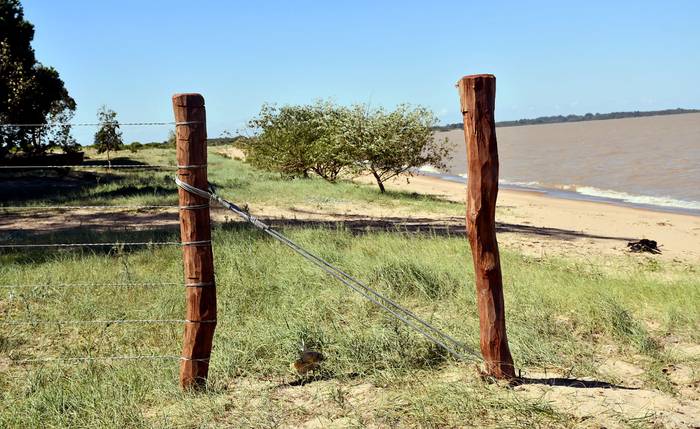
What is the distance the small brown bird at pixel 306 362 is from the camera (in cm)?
449

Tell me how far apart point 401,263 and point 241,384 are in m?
3.08

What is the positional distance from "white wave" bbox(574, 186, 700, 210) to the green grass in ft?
47.5

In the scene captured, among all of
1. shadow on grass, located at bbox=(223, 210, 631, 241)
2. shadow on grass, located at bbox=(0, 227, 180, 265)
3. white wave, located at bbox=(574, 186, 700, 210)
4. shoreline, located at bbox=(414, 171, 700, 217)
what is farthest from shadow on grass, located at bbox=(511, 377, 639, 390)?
white wave, located at bbox=(574, 186, 700, 210)

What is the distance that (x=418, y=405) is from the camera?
379 cm

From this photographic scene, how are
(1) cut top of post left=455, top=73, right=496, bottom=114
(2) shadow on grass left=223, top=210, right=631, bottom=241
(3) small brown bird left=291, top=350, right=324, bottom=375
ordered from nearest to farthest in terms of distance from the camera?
1. (1) cut top of post left=455, top=73, right=496, bottom=114
2. (3) small brown bird left=291, top=350, right=324, bottom=375
3. (2) shadow on grass left=223, top=210, right=631, bottom=241

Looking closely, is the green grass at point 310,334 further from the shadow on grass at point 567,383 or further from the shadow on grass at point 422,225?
the shadow on grass at point 422,225

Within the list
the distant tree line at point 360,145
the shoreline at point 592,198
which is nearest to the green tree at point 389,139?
the distant tree line at point 360,145

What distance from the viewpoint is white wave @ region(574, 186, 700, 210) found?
21.8 m

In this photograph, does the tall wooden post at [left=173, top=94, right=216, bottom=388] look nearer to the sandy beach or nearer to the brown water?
the sandy beach

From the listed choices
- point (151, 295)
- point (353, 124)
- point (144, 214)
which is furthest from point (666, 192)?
point (151, 295)

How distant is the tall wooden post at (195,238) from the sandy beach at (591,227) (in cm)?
763

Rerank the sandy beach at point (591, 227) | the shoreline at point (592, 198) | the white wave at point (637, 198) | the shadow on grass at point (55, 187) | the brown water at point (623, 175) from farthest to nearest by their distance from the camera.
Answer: the brown water at point (623, 175), the white wave at point (637, 198), the shoreline at point (592, 198), the shadow on grass at point (55, 187), the sandy beach at point (591, 227)

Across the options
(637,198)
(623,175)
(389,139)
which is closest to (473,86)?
(389,139)

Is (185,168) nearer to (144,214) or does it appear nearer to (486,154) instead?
(486,154)
